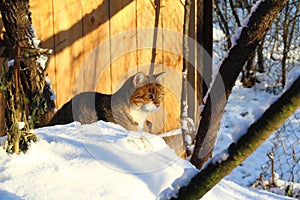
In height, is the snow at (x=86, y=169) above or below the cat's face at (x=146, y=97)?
above

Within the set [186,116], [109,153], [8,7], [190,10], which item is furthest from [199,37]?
[109,153]

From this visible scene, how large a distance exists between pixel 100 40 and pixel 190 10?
1.11 metres

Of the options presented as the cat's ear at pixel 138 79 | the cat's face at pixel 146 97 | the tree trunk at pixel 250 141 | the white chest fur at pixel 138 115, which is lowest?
the white chest fur at pixel 138 115

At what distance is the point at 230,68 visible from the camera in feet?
8.09

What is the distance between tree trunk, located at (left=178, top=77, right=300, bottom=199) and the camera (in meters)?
0.81

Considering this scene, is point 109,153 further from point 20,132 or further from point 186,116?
point 186,116

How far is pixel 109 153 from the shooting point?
1.64 meters

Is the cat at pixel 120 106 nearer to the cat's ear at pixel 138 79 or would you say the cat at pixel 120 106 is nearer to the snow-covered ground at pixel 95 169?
the cat's ear at pixel 138 79

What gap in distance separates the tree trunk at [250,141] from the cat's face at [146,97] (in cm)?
205

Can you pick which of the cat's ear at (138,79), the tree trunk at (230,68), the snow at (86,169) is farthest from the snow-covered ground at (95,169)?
the cat's ear at (138,79)

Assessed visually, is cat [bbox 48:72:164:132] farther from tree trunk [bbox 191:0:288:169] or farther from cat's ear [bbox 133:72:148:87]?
tree trunk [bbox 191:0:288:169]

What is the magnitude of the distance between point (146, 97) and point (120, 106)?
218 millimetres

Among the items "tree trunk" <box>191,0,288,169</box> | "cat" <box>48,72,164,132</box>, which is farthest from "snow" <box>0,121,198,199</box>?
"cat" <box>48,72,164,132</box>

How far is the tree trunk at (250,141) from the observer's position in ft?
2.65
